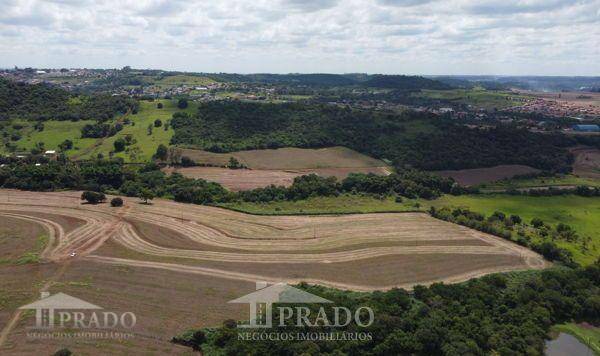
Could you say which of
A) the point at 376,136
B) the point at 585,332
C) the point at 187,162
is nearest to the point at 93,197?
the point at 187,162

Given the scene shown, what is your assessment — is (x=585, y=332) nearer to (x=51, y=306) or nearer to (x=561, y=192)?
(x=51, y=306)

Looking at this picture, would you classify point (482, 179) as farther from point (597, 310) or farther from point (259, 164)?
point (597, 310)

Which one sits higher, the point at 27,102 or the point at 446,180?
the point at 27,102

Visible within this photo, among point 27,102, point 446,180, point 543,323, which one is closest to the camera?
point 543,323

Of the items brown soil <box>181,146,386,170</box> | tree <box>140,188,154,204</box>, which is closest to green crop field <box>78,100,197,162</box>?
brown soil <box>181,146,386,170</box>

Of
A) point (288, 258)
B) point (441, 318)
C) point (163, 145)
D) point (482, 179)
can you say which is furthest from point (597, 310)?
point (163, 145)

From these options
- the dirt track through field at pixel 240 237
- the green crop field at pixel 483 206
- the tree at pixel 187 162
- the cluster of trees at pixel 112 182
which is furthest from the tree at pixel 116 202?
the tree at pixel 187 162
